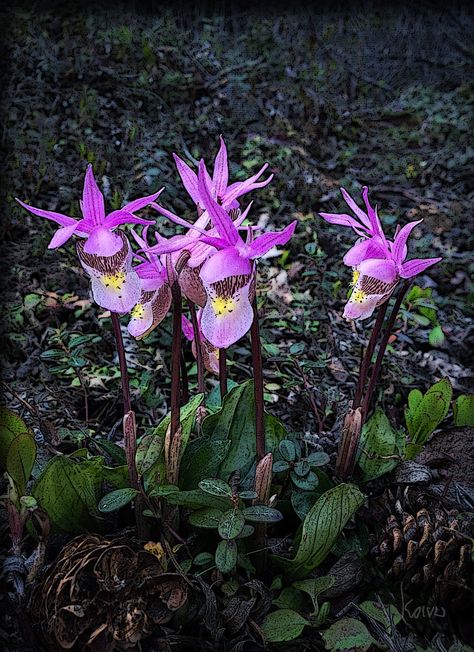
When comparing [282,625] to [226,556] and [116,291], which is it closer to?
[226,556]

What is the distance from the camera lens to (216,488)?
1068 mm

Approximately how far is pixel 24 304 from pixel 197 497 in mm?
1345

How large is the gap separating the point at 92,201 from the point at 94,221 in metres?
0.04

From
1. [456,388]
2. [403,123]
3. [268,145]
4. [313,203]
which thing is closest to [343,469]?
[456,388]

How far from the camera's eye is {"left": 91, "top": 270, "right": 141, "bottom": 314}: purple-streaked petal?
106 centimetres

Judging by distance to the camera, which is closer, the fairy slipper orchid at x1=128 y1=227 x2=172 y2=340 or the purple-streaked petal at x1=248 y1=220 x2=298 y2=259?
the purple-streaked petal at x1=248 y1=220 x2=298 y2=259

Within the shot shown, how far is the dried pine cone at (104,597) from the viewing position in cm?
100

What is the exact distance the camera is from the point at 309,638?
44.3 inches

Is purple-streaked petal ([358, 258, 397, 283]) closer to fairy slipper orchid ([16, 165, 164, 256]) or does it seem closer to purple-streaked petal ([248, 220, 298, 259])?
purple-streaked petal ([248, 220, 298, 259])

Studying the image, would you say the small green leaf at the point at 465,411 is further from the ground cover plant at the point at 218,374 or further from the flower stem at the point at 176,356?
the flower stem at the point at 176,356

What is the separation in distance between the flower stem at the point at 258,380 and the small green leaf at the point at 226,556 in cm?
16

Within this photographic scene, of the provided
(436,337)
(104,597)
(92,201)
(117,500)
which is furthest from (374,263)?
(436,337)

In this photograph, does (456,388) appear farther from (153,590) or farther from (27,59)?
(27,59)
